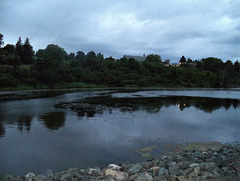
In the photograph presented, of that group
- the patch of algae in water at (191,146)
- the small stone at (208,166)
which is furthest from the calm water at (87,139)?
the small stone at (208,166)

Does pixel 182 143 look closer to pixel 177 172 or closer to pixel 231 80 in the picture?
pixel 177 172

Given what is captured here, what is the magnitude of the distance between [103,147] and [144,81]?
6355cm

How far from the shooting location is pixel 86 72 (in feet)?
210

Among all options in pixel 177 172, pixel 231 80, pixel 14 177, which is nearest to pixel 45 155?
pixel 14 177

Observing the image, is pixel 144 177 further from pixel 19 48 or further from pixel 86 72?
pixel 19 48

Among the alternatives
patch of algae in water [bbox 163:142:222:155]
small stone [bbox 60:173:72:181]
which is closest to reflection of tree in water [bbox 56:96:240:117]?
patch of algae in water [bbox 163:142:222:155]

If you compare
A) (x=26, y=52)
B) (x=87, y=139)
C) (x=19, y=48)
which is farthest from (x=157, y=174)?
(x=26, y=52)

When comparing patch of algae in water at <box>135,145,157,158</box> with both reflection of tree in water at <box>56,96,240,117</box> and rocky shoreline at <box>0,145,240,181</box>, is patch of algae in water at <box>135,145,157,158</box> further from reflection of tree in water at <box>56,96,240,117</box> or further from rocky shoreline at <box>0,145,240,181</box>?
reflection of tree in water at <box>56,96,240,117</box>

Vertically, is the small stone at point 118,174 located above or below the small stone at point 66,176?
above

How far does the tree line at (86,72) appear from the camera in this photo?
45.8 metres

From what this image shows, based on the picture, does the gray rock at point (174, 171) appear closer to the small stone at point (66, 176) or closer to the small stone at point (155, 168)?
the small stone at point (155, 168)

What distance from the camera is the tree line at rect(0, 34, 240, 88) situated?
1804 inches

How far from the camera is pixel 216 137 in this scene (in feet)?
39.3

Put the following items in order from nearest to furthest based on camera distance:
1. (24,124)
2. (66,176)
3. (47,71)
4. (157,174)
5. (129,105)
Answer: (66,176) → (157,174) → (24,124) → (129,105) → (47,71)
